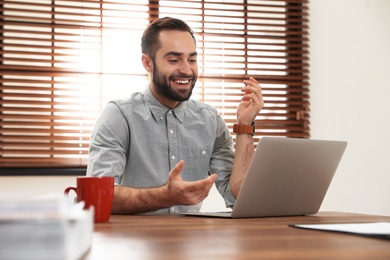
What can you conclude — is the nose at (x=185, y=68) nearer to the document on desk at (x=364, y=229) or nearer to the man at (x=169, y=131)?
the man at (x=169, y=131)

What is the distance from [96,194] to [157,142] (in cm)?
93

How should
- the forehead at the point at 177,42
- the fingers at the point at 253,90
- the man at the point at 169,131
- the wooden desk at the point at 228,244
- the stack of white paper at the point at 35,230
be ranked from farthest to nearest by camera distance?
the forehead at the point at 177,42 < the fingers at the point at 253,90 < the man at the point at 169,131 < the wooden desk at the point at 228,244 < the stack of white paper at the point at 35,230

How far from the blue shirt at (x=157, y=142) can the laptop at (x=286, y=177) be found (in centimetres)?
51

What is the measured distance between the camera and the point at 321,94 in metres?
3.49

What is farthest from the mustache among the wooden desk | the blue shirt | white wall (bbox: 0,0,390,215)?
white wall (bbox: 0,0,390,215)

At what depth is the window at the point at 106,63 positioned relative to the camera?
9.98ft

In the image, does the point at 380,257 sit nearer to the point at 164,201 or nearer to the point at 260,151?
the point at 260,151

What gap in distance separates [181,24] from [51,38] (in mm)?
1062

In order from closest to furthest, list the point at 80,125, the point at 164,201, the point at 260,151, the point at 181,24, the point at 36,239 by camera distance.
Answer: the point at 36,239 → the point at 260,151 → the point at 164,201 → the point at 181,24 → the point at 80,125

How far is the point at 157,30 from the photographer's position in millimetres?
2373

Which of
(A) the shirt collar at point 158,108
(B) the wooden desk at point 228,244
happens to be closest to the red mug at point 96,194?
(B) the wooden desk at point 228,244

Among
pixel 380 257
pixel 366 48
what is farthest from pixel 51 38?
pixel 380 257

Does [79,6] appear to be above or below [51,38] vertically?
above

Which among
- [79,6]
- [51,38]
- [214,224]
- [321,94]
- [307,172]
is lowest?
[214,224]
